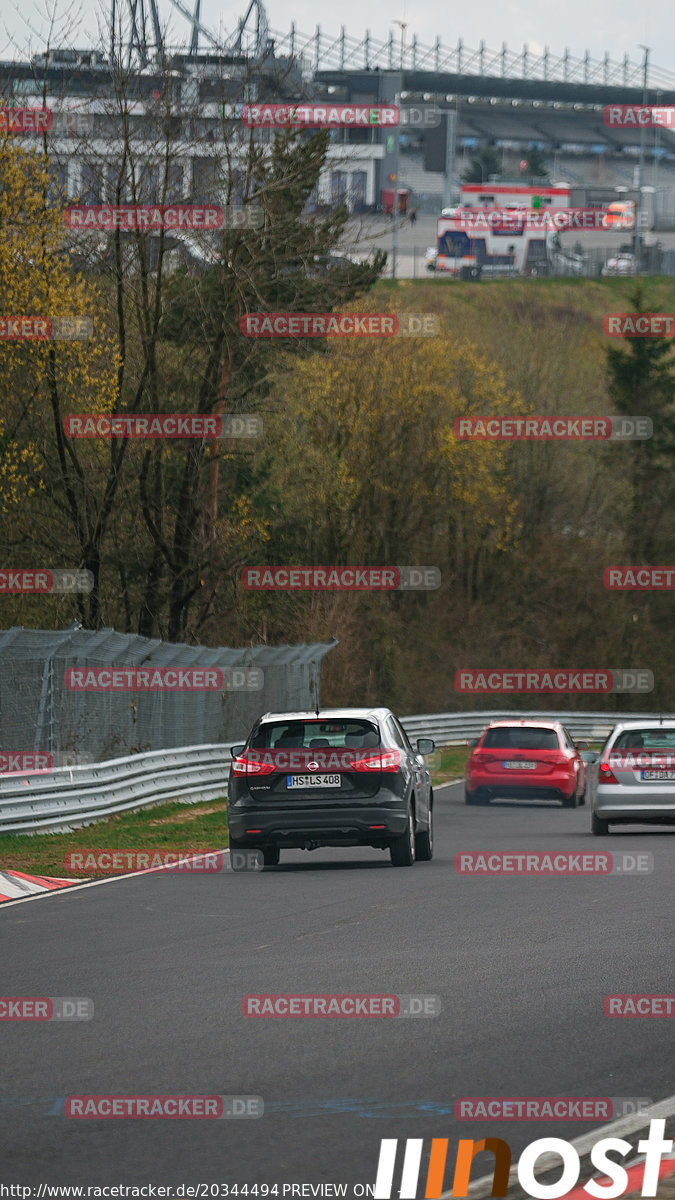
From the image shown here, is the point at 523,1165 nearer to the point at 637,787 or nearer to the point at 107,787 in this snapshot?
the point at 637,787

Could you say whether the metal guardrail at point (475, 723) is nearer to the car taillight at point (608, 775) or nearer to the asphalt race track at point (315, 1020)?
the car taillight at point (608, 775)

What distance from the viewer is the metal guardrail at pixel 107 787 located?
68.2 ft

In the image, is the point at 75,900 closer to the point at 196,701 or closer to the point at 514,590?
the point at 196,701

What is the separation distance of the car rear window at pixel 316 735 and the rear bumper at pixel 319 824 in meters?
0.63

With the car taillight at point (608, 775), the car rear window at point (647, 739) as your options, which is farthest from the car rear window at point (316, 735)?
the car rear window at point (647, 739)

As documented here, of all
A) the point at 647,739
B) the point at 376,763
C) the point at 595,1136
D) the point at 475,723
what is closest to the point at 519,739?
the point at 647,739

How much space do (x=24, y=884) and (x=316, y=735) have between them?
10.7 ft

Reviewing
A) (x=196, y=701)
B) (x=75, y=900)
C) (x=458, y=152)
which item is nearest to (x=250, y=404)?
(x=196, y=701)

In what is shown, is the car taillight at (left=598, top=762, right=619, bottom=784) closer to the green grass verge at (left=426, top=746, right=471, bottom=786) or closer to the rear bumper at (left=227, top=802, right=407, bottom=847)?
the rear bumper at (left=227, top=802, right=407, bottom=847)

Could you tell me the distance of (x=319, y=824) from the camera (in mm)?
17234

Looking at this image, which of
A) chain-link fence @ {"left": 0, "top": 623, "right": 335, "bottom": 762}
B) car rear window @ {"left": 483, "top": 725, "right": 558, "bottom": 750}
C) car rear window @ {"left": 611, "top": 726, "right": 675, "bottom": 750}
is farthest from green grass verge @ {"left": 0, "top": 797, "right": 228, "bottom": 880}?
car rear window @ {"left": 483, "top": 725, "right": 558, "bottom": 750}

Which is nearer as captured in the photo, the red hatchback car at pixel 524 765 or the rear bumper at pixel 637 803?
the rear bumper at pixel 637 803

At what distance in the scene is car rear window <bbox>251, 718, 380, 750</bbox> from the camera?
17609mm

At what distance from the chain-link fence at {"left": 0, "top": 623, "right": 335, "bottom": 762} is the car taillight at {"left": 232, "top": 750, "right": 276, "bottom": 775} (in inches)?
207
